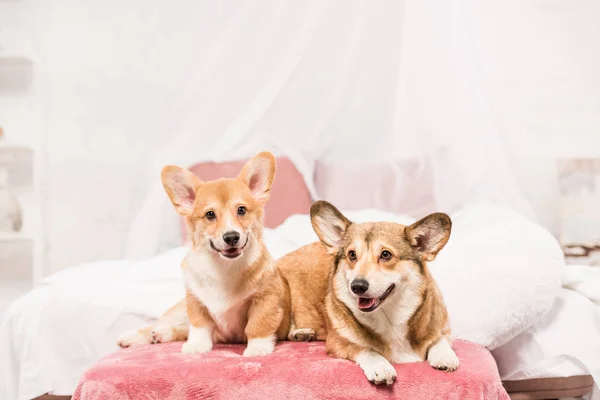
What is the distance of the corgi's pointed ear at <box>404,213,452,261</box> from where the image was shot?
44.1 inches

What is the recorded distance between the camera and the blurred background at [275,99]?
2547 millimetres

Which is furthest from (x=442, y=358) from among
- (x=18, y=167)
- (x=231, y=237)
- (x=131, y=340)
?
(x=18, y=167)

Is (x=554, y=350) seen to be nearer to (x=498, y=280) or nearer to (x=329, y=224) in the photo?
(x=498, y=280)

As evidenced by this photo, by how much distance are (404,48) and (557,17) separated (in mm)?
1133

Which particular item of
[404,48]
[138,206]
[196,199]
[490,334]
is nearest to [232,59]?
[404,48]

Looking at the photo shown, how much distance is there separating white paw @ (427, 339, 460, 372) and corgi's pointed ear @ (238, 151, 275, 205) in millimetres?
466

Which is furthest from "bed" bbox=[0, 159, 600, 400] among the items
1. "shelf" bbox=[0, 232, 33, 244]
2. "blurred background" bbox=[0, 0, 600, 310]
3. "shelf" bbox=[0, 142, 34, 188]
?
"shelf" bbox=[0, 142, 34, 188]

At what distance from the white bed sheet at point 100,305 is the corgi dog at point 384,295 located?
363 mm

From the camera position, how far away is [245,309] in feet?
4.10

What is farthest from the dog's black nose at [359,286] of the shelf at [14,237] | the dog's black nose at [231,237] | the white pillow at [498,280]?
the shelf at [14,237]

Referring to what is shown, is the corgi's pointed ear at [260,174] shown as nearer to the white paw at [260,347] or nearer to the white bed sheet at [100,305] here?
the white paw at [260,347]

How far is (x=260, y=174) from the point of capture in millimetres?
1284

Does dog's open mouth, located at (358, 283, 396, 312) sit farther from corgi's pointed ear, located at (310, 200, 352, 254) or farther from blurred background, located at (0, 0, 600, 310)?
blurred background, located at (0, 0, 600, 310)

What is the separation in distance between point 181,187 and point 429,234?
0.53m
